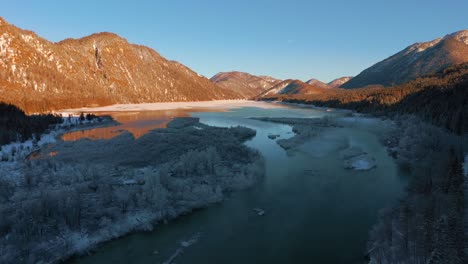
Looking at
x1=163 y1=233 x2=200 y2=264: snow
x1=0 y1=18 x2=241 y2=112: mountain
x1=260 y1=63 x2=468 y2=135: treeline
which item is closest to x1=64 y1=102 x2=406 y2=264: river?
x1=163 y1=233 x2=200 y2=264: snow

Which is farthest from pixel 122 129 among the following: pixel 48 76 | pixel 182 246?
pixel 48 76

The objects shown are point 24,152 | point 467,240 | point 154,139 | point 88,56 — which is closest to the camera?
point 467,240

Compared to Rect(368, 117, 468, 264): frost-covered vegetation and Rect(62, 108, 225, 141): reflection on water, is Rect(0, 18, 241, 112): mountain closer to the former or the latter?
Rect(62, 108, 225, 141): reflection on water

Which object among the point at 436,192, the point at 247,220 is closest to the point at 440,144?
the point at 436,192

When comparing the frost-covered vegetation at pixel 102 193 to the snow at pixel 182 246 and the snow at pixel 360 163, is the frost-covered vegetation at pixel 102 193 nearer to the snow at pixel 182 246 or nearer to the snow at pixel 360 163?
the snow at pixel 182 246

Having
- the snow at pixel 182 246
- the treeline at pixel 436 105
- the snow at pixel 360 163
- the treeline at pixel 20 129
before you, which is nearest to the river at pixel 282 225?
the snow at pixel 182 246

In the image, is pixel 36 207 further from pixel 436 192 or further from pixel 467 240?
pixel 436 192
